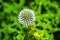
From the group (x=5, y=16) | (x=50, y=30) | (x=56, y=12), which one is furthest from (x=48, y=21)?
(x=5, y=16)

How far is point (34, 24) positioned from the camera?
2092 mm

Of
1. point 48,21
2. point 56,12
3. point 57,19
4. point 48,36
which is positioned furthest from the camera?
point 56,12

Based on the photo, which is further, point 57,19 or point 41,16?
point 57,19

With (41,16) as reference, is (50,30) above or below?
below

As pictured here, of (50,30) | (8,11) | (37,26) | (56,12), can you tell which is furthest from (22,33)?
(56,12)

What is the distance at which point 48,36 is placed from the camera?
206cm

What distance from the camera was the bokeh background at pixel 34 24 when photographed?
81.0 inches

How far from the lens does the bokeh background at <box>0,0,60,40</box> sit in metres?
2.06

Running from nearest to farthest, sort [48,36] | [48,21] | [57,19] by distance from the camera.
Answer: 1. [48,36]
2. [48,21]
3. [57,19]

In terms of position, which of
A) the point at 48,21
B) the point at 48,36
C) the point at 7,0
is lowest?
the point at 48,36

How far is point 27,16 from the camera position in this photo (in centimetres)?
207

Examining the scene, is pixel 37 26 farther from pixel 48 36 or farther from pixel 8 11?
pixel 8 11

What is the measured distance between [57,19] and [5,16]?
2.28 ft

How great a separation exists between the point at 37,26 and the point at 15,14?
54 cm
